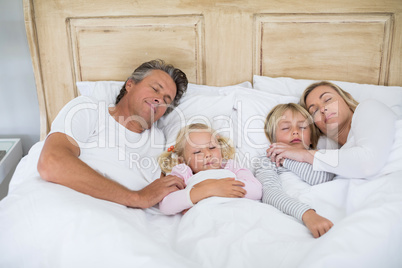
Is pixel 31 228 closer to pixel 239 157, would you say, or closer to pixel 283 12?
pixel 239 157

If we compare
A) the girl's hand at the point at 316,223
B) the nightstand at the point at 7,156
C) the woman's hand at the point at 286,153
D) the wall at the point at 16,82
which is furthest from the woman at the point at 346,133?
the wall at the point at 16,82

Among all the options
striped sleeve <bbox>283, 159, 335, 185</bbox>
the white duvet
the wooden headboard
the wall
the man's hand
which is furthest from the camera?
the wall

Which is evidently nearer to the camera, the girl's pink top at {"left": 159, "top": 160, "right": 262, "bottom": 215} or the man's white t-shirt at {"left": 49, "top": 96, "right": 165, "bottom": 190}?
the girl's pink top at {"left": 159, "top": 160, "right": 262, "bottom": 215}

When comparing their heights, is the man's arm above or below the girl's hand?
above

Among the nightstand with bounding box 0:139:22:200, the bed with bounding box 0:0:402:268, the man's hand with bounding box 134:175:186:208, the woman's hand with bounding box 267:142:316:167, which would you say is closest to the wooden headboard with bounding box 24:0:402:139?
the bed with bounding box 0:0:402:268

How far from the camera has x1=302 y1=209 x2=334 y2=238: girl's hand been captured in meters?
1.18

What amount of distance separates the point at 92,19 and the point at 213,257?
1577 mm

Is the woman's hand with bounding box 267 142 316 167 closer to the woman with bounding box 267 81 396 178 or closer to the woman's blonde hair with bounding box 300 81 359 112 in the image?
the woman with bounding box 267 81 396 178

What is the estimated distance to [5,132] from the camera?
2342mm

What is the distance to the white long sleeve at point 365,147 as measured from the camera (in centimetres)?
138

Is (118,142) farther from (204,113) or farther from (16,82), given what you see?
(16,82)

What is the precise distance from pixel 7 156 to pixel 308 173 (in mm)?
1658

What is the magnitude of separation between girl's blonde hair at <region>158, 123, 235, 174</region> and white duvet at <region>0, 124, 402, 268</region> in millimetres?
381

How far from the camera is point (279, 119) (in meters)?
1.74
